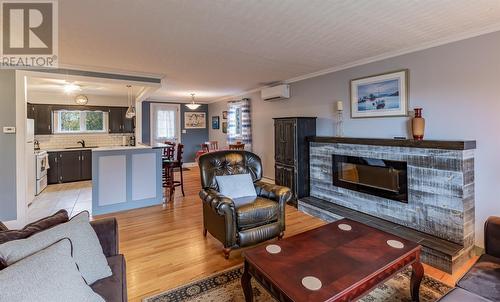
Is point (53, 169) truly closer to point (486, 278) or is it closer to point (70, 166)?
point (70, 166)

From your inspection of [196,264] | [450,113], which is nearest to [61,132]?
[196,264]

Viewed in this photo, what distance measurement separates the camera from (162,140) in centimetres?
820

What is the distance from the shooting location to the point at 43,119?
6230 millimetres

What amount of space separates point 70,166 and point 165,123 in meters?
2.96

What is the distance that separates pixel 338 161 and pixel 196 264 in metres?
2.60

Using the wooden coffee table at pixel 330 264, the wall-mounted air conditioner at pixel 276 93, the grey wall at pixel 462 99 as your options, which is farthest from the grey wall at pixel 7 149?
the grey wall at pixel 462 99

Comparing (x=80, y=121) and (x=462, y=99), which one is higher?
(x=80, y=121)

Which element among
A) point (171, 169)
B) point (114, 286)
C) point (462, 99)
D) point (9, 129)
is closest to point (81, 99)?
point (9, 129)

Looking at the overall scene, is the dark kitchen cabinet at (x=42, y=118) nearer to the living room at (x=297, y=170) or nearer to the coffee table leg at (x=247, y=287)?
the living room at (x=297, y=170)

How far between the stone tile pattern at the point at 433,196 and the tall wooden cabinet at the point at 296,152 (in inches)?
36.8

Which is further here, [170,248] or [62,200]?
[62,200]

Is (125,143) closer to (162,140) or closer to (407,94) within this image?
(162,140)

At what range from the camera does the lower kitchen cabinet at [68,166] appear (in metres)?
6.01

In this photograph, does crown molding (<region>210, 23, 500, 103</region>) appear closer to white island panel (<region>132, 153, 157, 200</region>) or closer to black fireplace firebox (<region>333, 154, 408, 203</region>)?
black fireplace firebox (<region>333, 154, 408, 203</region>)
